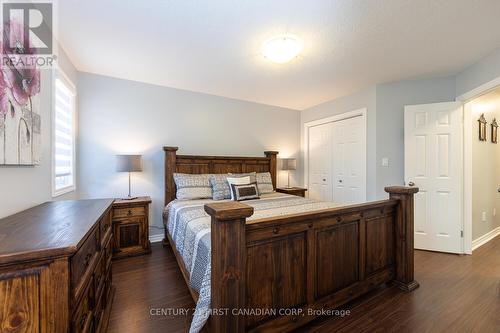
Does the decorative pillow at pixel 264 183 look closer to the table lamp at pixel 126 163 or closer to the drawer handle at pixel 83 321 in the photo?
the table lamp at pixel 126 163

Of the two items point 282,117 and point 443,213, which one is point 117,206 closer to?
point 282,117

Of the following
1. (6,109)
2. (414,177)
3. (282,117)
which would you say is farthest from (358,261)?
(282,117)

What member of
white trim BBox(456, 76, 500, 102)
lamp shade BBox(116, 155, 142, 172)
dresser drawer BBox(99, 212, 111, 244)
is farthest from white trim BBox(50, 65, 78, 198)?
white trim BBox(456, 76, 500, 102)

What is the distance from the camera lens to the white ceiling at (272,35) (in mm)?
1749

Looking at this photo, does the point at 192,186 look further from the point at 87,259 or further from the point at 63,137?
the point at 87,259

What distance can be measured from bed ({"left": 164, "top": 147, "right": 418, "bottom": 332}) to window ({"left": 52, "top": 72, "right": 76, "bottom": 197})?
4.65 ft

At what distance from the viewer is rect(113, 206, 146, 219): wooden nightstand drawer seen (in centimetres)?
277

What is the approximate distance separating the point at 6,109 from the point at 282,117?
401 centimetres

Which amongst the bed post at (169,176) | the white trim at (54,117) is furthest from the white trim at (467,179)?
the white trim at (54,117)

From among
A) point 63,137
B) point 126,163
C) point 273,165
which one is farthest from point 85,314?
point 273,165

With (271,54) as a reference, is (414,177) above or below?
below

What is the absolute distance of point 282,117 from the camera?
4645 mm

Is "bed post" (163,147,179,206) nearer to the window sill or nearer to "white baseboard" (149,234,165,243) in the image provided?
"white baseboard" (149,234,165,243)

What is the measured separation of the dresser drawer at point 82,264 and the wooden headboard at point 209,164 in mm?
2059
